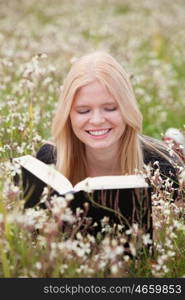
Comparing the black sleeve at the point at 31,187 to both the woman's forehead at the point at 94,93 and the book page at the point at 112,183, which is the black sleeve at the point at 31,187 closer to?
the book page at the point at 112,183

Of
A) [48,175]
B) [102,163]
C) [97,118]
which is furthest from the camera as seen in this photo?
[102,163]

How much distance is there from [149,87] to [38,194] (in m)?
5.35

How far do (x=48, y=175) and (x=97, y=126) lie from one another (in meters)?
1.03

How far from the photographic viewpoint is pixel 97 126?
3.61 meters

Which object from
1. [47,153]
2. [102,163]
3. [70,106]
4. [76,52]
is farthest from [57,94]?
[76,52]

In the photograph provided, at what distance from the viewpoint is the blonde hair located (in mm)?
3676

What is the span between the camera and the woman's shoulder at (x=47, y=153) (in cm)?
422

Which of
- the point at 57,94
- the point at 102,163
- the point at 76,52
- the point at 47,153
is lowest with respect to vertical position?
the point at 102,163

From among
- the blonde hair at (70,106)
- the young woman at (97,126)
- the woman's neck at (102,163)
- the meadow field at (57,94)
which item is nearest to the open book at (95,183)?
the meadow field at (57,94)

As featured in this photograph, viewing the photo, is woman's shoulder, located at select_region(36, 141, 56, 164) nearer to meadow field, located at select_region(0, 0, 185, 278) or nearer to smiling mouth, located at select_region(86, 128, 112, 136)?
meadow field, located at select_region(0, 0, 185, 278)

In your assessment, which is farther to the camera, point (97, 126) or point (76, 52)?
point (76, 52)

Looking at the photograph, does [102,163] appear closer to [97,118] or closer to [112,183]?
[97,118]

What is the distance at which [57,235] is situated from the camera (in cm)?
277

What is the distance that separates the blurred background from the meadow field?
0.06ft
